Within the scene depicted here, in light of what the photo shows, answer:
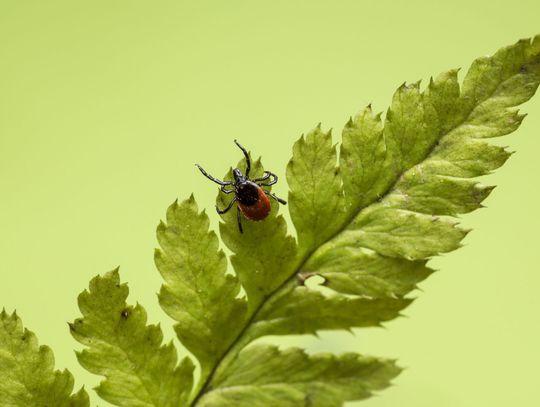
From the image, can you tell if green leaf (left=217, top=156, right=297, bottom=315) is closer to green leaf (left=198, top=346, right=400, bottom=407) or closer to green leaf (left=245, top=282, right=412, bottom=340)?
green leaf (left=245, top=282, right=412, bottom=340)

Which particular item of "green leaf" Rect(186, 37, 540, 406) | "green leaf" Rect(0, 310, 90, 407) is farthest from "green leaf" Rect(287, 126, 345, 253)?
"green leaf" Rect(0, 310, 90, 407)

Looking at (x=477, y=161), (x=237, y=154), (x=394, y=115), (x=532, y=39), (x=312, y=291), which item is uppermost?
(x=237, y=154)

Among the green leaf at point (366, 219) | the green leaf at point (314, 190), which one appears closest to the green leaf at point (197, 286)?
the green leaf at point (366, 219)

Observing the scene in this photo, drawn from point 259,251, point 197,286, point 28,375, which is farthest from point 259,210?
point 28,375

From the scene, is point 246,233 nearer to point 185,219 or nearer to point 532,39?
point 185,219

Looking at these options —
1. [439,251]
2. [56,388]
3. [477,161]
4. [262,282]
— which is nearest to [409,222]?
[439,251]

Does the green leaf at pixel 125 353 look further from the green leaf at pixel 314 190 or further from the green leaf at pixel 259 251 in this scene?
the green leaf at pixel 314 190
